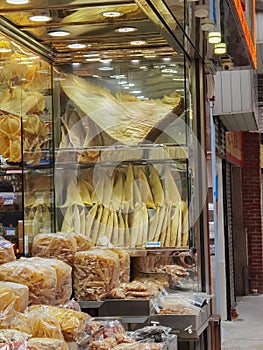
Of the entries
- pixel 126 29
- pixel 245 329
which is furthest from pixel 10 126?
pixel 245 329

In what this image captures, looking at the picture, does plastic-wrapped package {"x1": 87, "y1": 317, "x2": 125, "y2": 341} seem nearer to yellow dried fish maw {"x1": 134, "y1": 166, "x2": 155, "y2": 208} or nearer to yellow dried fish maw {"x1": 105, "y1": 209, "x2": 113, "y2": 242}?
yellow dried fish maw {"x1": 105, "y1": 209, "x2": 113, "y2": 242}

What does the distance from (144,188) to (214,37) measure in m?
0.93

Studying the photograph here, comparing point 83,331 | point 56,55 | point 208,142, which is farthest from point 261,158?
point 83,331

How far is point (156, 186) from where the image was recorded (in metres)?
4.11

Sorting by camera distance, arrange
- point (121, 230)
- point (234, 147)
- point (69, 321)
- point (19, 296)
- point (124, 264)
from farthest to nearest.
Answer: point (234, 147)
point (121, 230)
point (124, 264)
point (69, 321)
point (19, 296)

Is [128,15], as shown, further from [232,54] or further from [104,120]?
[232,54]

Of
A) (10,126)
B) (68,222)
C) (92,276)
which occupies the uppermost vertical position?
(10,126)

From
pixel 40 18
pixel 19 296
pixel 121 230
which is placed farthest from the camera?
pixel 121 230

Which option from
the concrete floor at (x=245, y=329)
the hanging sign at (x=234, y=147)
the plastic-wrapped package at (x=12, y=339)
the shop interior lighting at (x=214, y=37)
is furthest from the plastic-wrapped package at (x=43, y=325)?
the hanging sign at (x=234, y=147)

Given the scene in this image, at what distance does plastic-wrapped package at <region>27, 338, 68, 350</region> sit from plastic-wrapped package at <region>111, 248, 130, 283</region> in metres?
1.48

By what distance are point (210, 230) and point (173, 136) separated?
1.00m

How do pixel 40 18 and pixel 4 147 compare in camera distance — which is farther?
pixel 4 147

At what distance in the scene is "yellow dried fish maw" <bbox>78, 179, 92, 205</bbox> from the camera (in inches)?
164

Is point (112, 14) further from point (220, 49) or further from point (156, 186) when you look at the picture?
point (220, 49)
